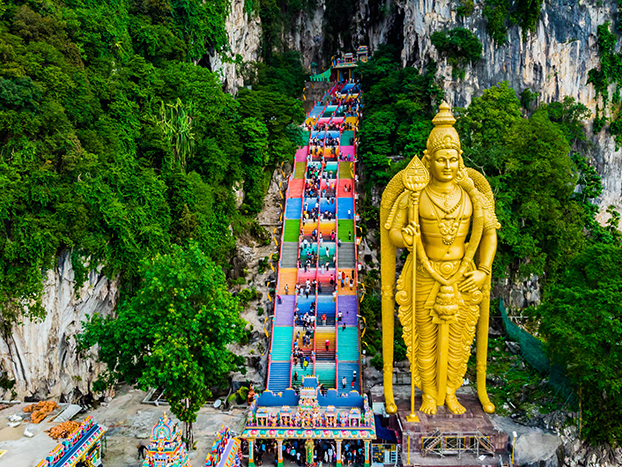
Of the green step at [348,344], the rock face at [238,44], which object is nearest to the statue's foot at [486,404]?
the green step at [348,344]

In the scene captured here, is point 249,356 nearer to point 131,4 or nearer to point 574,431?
point 574,431

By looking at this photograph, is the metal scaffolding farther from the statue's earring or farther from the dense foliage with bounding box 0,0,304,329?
the dense foliage with bounding box 0,0,304,329

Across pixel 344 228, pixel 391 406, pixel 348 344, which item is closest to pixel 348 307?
pixel 348 344

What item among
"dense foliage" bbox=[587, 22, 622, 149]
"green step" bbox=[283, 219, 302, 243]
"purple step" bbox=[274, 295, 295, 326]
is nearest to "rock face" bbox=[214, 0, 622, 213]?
"dense foliage" bbox=[587, 22, 622, 149]

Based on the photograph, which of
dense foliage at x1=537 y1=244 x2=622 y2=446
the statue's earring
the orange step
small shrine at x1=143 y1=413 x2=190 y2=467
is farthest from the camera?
the orange step

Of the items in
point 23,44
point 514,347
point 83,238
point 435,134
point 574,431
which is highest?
point 23,44

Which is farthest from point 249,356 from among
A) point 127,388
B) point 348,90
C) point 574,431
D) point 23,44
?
point 348,90
